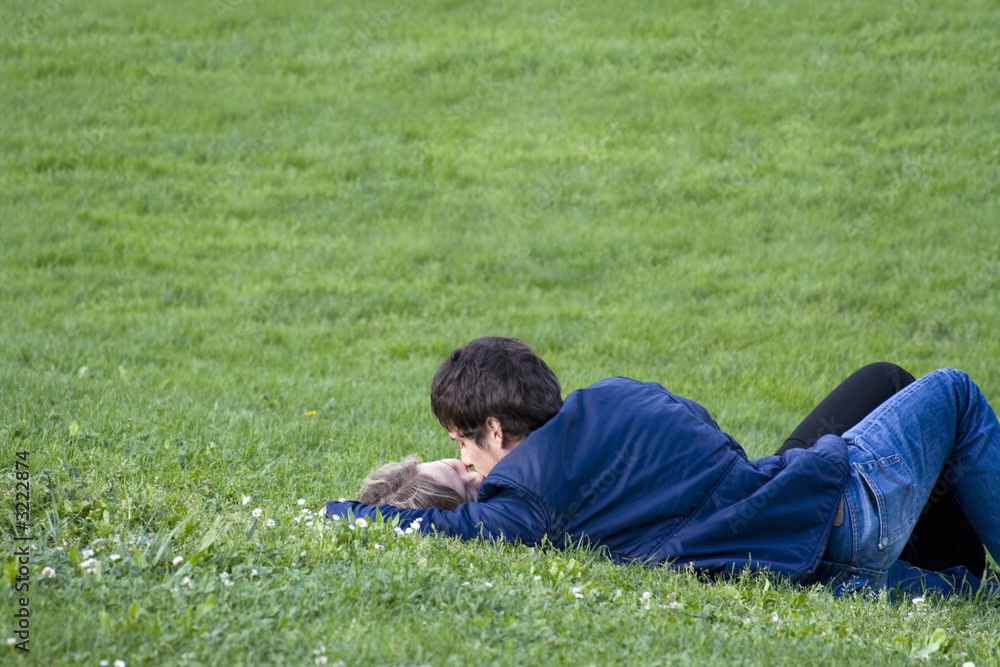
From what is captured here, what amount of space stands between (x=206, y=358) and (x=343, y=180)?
4.19 meters

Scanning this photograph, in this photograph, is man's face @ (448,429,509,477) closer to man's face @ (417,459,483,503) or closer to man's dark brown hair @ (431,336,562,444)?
man's dark brown hair @ (431,336,562,444)

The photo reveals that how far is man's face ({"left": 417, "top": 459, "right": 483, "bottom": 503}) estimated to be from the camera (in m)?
3.82

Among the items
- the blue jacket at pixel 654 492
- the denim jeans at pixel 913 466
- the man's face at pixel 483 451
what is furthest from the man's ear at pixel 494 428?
the denim jeans at pixel 913 466

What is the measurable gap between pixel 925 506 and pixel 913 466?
54 cm

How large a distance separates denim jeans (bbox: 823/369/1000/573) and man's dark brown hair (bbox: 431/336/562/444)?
1143mm

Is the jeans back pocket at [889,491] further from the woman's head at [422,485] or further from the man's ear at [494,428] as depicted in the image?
the woman's head at [422,485]

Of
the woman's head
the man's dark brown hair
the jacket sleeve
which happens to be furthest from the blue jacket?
the woman's head

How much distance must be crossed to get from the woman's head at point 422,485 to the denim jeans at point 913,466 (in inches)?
56.8

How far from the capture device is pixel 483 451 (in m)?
3.65

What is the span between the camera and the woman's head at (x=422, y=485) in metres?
3.76

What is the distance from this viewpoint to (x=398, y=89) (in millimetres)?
13133

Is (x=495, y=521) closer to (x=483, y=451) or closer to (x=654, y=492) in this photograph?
(x=483, y=451)

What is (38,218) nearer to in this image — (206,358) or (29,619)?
(206,358)

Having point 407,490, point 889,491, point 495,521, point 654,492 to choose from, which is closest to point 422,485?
point 407,490
